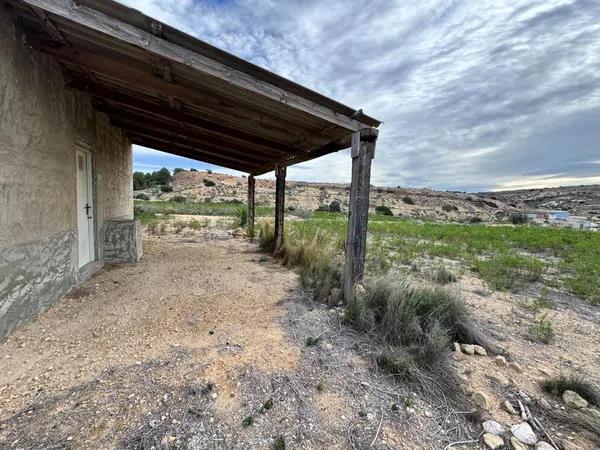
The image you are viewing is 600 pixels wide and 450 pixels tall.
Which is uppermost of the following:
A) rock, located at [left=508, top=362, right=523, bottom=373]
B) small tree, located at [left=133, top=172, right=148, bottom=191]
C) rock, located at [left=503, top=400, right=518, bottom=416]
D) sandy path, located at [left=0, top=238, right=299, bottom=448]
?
small tree, located at [left=133, top=172, right=148, bottom=191]

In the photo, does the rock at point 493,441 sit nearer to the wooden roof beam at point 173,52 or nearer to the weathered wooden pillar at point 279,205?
the wooden roof beam at point 173,52

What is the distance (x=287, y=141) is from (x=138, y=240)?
12.1 feet

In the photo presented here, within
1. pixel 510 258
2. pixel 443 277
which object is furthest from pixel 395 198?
pixel 443 277

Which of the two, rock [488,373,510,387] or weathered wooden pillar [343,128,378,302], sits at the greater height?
weathered wooden pillar [343,128,378,302]

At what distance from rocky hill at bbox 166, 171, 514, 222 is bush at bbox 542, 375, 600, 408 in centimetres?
2485

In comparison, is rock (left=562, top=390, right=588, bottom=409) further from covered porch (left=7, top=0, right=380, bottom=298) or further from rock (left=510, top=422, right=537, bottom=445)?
covered porch (left=7, top=0, right=380, bottom=298)

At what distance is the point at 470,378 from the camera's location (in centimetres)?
245

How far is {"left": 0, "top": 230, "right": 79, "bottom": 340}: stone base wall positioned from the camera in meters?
2.63

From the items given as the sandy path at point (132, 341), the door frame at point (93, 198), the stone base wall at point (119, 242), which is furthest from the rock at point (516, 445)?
the stone base wall at point (119, 242)

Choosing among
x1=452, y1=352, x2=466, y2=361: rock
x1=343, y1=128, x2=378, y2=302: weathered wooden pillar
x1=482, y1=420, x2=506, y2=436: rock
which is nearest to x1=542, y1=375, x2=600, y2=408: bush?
x1=452, y1=352, x2=466, y2=361: rock

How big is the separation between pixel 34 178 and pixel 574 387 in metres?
5.46

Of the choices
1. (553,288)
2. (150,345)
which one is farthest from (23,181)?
(553,288)

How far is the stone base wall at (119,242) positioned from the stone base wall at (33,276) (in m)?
1.58

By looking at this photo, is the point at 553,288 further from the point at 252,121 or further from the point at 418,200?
the point at 418,200
